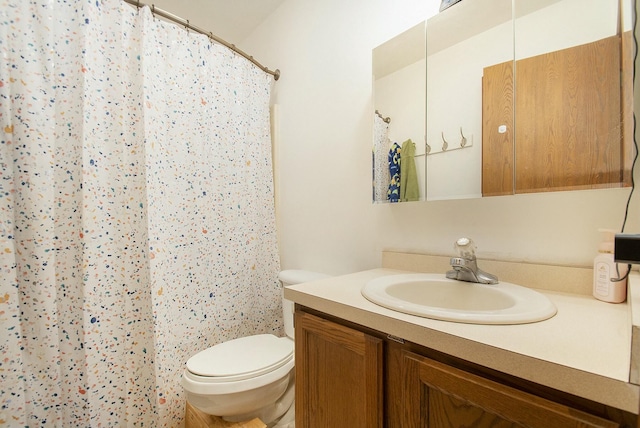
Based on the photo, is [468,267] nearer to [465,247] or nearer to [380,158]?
[465,247]

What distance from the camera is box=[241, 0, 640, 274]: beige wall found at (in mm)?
818

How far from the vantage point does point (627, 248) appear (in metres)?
0.38

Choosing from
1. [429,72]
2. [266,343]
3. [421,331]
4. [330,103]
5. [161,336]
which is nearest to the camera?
[421,331]

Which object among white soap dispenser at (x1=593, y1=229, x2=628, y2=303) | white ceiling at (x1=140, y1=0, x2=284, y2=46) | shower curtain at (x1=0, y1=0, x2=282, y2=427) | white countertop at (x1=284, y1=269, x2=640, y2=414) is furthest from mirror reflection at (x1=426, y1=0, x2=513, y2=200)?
white ceiling at (x1=140, y1=0, x2=284, y2=46)

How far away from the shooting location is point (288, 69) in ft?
5.71

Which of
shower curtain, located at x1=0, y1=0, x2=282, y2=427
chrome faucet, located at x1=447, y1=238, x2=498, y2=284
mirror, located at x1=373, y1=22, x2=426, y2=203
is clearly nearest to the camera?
chrome faucet, located at x1=447, y1=238, x2=498, y2=284

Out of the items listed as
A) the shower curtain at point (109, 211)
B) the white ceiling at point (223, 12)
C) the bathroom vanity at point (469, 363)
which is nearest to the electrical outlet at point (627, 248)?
the bathroom vanity at point (469, 363)

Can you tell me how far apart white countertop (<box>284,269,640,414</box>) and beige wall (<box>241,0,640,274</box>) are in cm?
20

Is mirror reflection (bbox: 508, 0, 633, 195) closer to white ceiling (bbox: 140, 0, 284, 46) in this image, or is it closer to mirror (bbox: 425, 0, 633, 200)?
mirror (bbox: 425, 0, 633, 200)

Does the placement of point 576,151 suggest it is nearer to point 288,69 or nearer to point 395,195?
point 395,195

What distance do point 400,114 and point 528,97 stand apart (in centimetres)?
44

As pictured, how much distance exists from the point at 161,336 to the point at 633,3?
195 cm

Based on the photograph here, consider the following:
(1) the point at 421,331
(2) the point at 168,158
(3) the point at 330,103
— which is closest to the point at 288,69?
(3) the point at 330,103

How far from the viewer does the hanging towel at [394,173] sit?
3.78 feet
